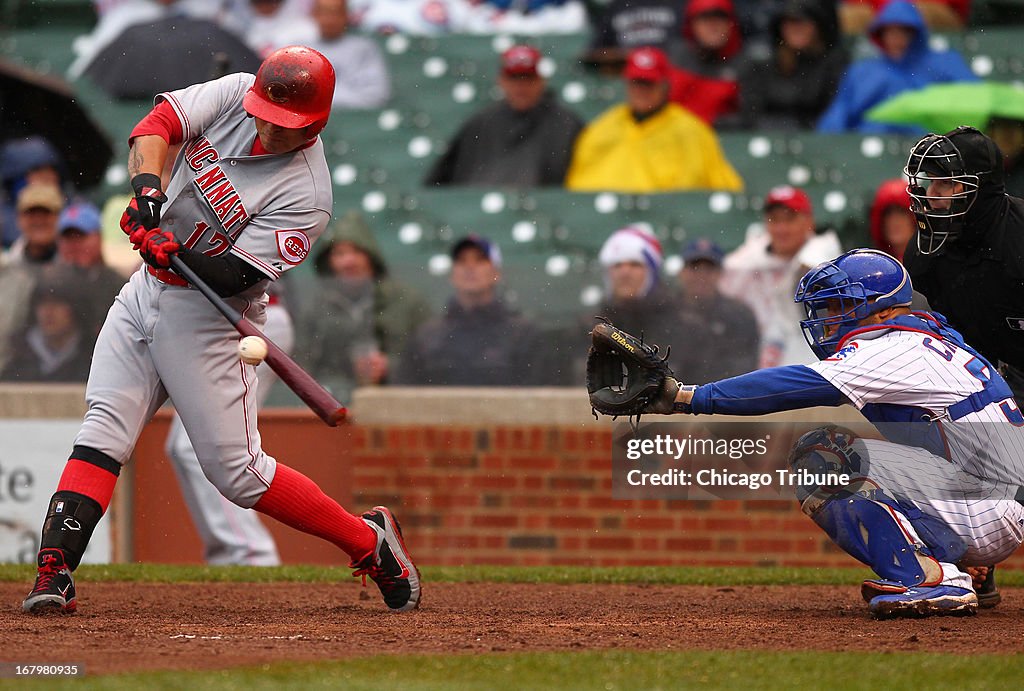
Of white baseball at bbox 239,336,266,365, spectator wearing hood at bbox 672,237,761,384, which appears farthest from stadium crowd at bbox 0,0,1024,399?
white baseball at bbox 239,336,266,365

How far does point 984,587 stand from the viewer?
5.44 meters

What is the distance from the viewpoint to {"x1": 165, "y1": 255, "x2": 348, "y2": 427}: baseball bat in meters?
4.74

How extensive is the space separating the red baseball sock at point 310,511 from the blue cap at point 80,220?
388 centimetres

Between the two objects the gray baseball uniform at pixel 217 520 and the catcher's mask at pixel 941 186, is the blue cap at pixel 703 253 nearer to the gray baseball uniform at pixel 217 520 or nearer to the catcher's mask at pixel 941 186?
the gray baseball uniform at pixel 217 520

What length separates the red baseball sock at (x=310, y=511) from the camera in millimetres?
5000

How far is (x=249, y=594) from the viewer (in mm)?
5836

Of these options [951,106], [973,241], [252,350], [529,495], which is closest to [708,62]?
[951,106]

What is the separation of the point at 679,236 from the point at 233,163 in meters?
4.67

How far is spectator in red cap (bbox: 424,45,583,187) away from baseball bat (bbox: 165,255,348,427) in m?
5.08

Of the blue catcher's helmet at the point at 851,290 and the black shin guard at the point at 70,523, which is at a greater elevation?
the blue catcher's helmet at the point at 851,290

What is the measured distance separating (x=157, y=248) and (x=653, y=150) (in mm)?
5326

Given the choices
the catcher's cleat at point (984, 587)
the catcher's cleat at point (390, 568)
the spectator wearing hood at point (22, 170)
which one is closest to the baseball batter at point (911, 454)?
the catcher's cleat at point (984, 587)

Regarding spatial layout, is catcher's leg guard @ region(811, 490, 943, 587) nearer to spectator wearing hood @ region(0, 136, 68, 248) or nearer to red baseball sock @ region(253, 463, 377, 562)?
red baseball sock @ region(253, 463, 377, 562)

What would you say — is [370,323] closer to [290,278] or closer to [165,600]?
[290,278]
